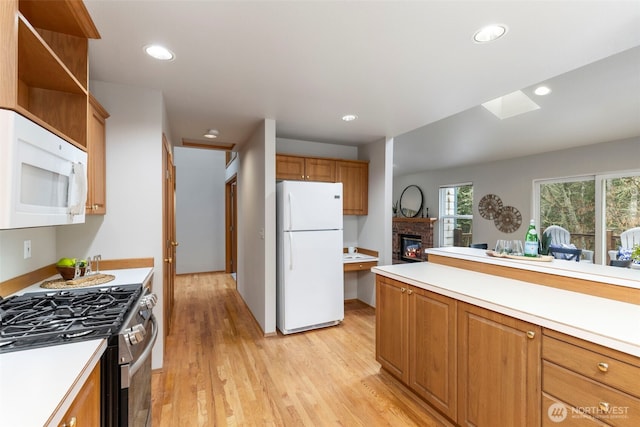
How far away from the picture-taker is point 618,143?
Result: 4316 mm

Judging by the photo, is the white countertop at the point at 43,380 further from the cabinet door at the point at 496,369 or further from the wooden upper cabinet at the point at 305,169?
the wooden upper cabinet at the point at 305,169

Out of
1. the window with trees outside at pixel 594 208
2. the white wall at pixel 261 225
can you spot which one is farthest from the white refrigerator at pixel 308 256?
the window with trees outside at pixel 594 208

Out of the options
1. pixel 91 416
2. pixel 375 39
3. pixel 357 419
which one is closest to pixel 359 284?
pixel 357 419

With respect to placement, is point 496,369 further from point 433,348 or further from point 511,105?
point 511,105

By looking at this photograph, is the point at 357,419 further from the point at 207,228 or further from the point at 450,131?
the point at 207,228

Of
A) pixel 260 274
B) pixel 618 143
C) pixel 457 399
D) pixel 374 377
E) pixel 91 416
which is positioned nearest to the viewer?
pixel 91 416

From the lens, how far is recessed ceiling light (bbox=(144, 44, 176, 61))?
1829 mm

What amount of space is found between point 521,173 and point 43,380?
22.2 ft

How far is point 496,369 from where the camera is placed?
1.52 metres

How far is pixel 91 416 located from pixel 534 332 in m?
1.81

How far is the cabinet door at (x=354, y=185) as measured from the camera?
420cm

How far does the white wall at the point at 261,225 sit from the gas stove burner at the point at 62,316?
5.48 feet

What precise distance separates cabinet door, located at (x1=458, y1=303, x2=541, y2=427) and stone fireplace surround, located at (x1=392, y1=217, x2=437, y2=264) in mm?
5837

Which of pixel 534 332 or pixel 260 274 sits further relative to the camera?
pixel 260 274
